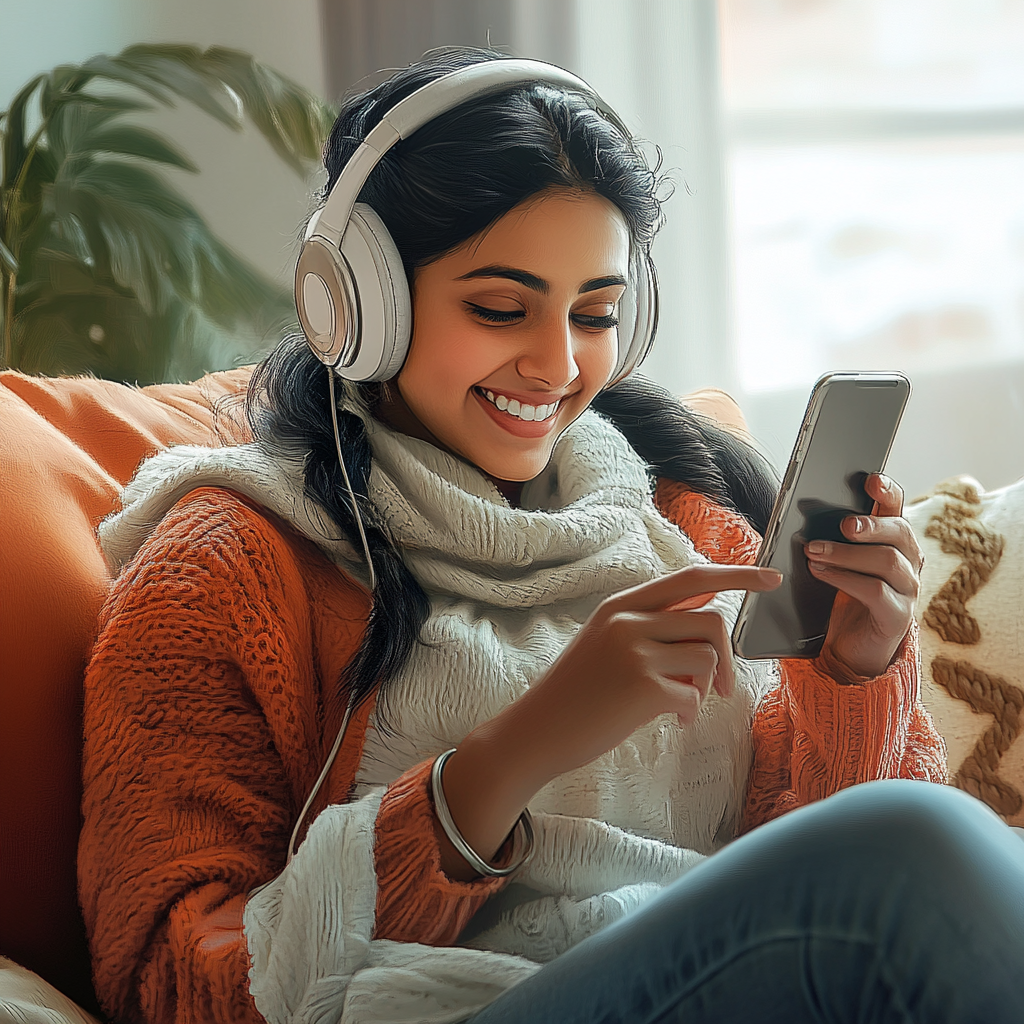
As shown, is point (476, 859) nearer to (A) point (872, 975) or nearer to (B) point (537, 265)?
(A) point (872, 975)

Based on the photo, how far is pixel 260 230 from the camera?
1.81m

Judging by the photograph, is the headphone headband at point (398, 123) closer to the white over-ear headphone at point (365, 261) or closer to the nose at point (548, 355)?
the white over-ear headphone at point (365, 261)

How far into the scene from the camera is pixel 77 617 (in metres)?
0.81

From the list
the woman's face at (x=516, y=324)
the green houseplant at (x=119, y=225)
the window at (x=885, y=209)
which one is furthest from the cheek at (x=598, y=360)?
the window at (x=885, y=209)

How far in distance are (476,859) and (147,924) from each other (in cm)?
22

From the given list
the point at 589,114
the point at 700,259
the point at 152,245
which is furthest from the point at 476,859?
the point at 700,259

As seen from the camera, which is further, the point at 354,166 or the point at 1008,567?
the point at 1008,567

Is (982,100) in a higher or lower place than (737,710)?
higher

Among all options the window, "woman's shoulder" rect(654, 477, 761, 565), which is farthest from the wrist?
the window

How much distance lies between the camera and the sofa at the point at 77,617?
Answer: 2.53 feet

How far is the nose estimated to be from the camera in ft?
2.64

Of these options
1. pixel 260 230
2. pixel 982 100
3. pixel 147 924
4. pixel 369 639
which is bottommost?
pixel 147 924

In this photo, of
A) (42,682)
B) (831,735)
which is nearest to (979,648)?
(831,735)

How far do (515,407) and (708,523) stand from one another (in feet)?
0.83
